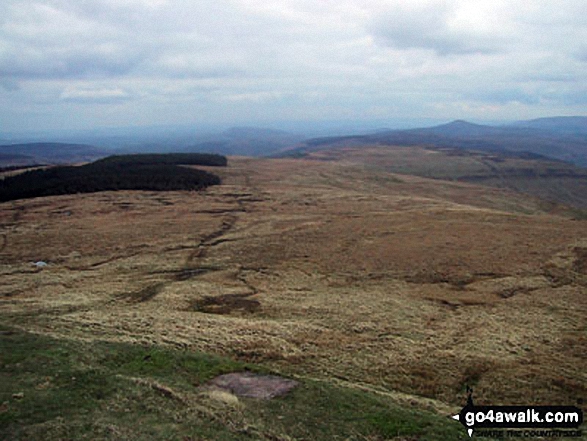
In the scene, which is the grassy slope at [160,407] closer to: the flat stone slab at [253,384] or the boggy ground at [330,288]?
the flat stone slab at [253,384]

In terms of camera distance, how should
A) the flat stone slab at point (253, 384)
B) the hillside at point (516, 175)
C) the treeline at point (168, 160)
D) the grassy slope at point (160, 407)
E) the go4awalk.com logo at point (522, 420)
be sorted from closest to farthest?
the grassy slope at point (160, 407)
the go4awalk.com logo at point (522, 420)
the flat stone slab at point (253, 384)
the treeline at point (168, 160)
the hillside at point (516, 175)

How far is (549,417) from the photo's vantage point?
655 inches

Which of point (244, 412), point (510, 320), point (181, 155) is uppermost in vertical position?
point (181, 155)

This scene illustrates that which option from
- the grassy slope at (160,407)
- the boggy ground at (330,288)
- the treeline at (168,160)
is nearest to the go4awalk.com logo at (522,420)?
the grassy slope at (160,407)

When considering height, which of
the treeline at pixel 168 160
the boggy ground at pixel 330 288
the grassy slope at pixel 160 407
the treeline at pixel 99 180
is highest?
the treeline at pixel 168 160

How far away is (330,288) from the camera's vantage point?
3647 centimetres

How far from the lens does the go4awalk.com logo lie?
15137 mm

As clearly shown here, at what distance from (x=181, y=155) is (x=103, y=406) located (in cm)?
13233

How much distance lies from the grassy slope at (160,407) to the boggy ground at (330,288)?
260cm

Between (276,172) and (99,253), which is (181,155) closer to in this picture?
(276,172)

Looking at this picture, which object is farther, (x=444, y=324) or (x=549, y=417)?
(x=444, y=324)

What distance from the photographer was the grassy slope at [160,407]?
13.6 m

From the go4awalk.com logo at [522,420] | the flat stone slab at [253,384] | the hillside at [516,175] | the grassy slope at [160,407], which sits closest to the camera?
the grassy slope at [160,407]

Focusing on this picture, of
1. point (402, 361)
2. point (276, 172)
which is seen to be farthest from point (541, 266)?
point (276, 172)
